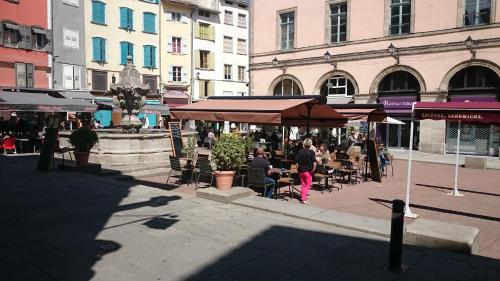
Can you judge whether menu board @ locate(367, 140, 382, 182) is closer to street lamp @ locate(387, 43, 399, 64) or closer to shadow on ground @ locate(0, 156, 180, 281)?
shadow on ground @ locate(0, 156, 180, 281)

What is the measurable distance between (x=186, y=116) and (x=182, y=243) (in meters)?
7.00

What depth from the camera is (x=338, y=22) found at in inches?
1072

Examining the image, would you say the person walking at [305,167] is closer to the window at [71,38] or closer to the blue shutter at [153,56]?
the window at [71,38]

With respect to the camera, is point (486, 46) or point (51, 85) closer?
point (486, 46)

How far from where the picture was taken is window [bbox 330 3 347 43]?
27.0 m

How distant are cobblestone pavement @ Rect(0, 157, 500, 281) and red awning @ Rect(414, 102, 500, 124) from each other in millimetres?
3765

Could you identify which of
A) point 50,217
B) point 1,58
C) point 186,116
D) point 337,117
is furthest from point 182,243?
point 1,58

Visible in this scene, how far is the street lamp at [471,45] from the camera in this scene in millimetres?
21688

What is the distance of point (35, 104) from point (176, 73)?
66.2 ft


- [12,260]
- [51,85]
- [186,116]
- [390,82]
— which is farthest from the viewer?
[51,85]

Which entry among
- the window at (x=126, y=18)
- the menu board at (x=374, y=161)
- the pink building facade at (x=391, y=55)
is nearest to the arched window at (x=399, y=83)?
the pink building facade at (x=391, y=55)

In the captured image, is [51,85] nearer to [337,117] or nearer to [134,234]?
[337,117]

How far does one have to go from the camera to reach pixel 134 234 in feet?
19.9

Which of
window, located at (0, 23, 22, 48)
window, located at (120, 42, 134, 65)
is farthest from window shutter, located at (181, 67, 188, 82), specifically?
window, located at (0, 23, 22, 48)
